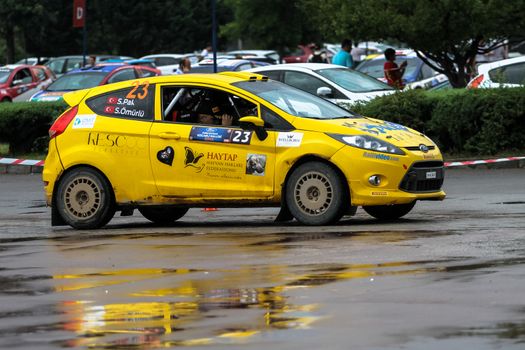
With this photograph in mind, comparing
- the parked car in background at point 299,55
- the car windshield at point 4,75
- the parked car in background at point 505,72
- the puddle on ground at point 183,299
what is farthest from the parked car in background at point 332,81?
the parked car in background at point 299,55

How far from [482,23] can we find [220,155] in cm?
1474

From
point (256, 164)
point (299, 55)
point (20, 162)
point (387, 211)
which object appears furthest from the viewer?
point (299, 55)

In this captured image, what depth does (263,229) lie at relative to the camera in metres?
14.9

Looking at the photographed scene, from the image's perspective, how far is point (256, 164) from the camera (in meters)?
15.0

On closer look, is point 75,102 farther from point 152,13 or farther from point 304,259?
point 152,13

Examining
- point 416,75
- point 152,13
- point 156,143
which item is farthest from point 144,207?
point 152,13

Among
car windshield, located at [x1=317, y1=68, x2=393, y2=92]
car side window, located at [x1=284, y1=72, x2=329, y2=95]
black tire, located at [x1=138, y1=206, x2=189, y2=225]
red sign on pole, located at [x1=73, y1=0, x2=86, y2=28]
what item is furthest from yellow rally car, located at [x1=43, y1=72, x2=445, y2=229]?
red sign on pole, located at [x1=73, y1=0, x2=86, y2=28]

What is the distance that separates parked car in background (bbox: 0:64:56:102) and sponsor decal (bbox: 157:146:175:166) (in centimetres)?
2967

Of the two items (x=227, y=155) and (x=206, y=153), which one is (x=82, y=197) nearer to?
(x=206, y=153)

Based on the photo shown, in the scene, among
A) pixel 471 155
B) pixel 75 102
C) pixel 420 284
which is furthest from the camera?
pixel 471 155

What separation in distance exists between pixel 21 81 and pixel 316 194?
32.3 metres

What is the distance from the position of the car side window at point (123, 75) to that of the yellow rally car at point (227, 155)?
69.8 ft

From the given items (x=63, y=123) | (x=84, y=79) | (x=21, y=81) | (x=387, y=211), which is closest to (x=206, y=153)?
(x=63, y=123)

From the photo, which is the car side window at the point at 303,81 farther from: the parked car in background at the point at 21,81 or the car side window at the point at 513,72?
the parked car in background at the point at 21,81
